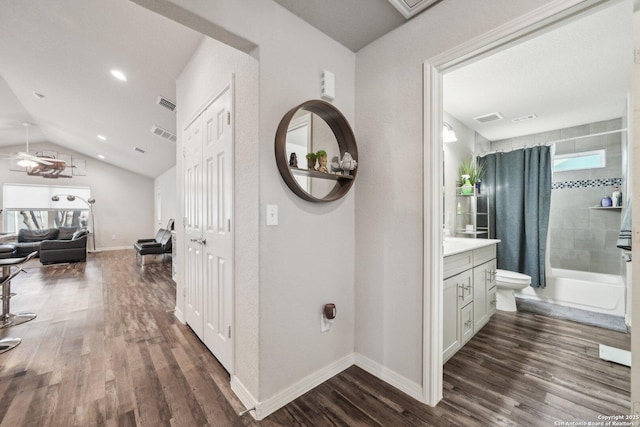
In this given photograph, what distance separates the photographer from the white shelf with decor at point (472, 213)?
3535 millimetres

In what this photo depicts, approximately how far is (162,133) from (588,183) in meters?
6.72

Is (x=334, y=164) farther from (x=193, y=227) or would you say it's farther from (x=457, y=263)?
(x=193, y=227)

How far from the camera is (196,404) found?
5.16 feet

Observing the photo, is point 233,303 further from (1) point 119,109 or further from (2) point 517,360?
(1) point 119,109

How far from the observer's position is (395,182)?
1.74 meters

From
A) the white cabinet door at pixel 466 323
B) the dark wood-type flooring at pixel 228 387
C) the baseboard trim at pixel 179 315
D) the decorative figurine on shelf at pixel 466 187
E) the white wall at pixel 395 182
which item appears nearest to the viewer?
the dark wood-type flooring at pixel 228 387

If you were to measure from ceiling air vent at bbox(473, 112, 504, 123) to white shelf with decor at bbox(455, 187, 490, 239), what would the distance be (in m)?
0.91

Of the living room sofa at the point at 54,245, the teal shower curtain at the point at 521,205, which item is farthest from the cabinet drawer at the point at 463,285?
the living room sofa at the point at 54,245

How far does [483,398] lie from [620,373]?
1.14 m

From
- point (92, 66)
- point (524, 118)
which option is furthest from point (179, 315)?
point (524, 118)

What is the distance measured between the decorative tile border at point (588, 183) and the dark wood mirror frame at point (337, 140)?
3912 millimetres

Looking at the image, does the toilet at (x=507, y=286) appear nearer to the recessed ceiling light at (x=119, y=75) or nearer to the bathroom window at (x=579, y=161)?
the bathroom window at (x=579, y=161)

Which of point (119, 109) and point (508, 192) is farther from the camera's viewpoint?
point (119, 109)

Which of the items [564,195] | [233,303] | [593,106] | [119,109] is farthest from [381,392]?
[119,109]
